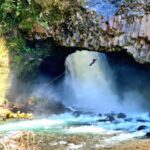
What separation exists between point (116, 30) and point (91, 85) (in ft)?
25.9

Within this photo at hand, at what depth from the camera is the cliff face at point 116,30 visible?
68.0 feet

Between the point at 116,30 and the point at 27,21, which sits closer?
the point at 116,30

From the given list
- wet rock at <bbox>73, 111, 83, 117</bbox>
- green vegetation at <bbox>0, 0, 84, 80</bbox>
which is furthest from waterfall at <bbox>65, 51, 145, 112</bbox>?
green vegetation at <bbox>0, 0, 84, 80</bbox>

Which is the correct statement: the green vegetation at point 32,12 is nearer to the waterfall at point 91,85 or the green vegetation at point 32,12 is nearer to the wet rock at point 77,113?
the wet rock at point 77,113

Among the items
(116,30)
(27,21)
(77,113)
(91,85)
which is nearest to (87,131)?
(77,113)

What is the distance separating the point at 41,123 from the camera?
2102cm

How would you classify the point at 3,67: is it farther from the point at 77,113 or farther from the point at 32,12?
the point at 77,113

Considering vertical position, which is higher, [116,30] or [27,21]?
[27,21]

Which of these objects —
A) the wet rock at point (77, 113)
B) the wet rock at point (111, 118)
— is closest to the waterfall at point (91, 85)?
the wet rock at point (77, 113)

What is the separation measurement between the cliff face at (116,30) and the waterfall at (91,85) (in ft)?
16.7

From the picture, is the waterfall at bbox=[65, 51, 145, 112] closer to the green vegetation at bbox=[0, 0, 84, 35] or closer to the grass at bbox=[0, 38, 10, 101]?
the grass at bbox=[0, 38, 10, 101]

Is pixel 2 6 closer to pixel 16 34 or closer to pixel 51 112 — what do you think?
pixel 16 34

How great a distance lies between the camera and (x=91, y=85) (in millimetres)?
28500

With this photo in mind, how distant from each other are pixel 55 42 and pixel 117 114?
4.44 meters
